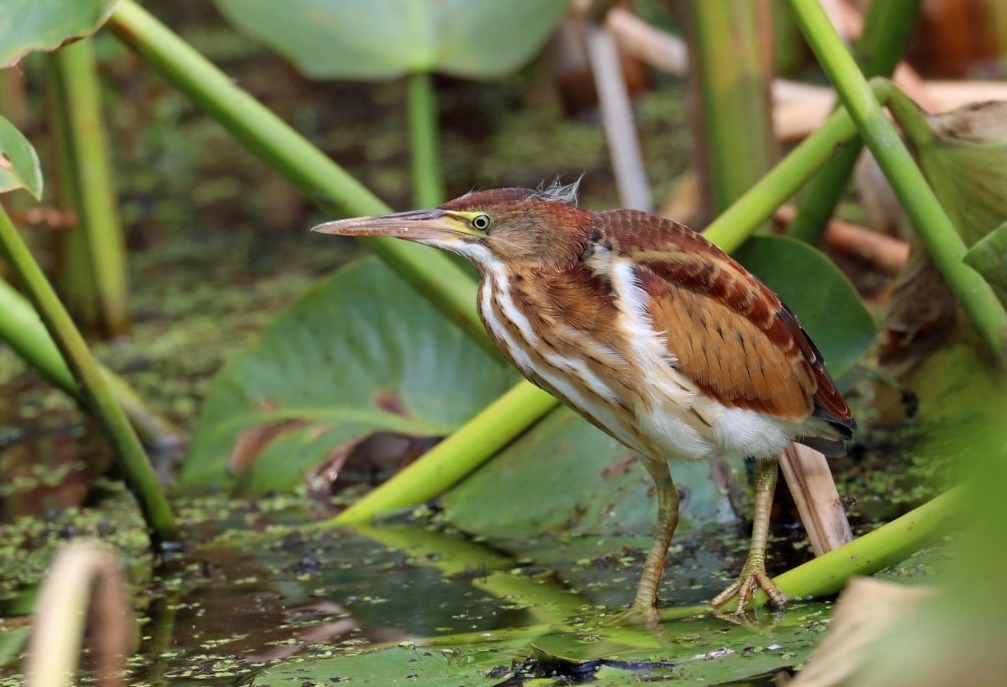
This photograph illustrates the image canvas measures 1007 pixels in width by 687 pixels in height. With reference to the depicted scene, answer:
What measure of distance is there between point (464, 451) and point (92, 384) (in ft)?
2.52

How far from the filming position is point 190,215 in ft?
21.4

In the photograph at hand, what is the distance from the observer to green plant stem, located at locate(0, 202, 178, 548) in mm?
2605

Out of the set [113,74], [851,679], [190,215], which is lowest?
[851,679]

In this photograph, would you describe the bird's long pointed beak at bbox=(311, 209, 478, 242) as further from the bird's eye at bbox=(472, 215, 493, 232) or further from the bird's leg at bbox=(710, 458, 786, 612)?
the bird's leg at bbox=(710, 458, 786, 612)

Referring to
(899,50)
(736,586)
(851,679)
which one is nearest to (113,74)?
(899,50)

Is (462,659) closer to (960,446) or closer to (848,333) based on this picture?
(848,333)

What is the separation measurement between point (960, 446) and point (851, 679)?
175cm

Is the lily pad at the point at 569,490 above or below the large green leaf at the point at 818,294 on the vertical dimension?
below

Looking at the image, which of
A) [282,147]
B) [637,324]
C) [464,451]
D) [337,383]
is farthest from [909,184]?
[337,383]

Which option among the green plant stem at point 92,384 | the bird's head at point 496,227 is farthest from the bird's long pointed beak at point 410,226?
the green plant stem at point 92,384

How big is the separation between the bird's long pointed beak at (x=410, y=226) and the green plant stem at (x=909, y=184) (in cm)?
70

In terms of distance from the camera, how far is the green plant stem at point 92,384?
2605mm

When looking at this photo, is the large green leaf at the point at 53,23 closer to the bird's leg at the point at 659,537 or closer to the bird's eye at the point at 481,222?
the bird's eye at the point at 481,222

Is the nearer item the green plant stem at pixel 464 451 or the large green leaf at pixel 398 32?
the green plant stem at pixel 464 451
